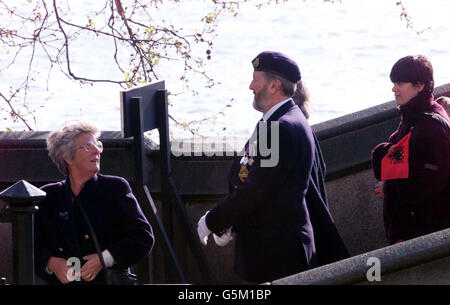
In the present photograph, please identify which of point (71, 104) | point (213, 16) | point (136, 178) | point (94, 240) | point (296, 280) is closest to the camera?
point (296, 280)

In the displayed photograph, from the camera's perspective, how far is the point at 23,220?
503cm

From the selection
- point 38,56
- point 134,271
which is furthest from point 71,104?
point 134,271

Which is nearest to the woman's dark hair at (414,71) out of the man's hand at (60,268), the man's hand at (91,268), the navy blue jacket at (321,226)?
the navy blue jacket at (321,226)

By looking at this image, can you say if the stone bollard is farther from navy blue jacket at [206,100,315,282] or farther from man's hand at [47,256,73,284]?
navy blue jacket at [206,100,315,282]

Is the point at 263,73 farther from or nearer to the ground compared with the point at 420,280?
farther from the ground

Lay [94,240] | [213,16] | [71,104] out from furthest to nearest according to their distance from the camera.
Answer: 1. [71,104]
2. [213,16]
3. [94,240]

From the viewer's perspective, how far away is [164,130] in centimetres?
679

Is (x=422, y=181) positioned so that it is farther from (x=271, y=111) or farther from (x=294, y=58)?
(x=294, y=58)

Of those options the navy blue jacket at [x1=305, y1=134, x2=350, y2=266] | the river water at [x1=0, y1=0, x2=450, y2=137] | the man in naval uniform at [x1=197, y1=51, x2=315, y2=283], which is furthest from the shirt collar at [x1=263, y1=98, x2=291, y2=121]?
the river water at [x1=0, y1=0, x2=450, y2=137]

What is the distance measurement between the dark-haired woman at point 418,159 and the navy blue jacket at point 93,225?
132 centimetres

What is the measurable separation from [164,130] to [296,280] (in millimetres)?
2072

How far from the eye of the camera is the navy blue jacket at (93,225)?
18.9 feet

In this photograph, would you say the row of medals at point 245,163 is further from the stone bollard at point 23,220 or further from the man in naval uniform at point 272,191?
the stone bollard at point 23,220

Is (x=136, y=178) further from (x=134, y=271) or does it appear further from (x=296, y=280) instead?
(x=296, y=280)
